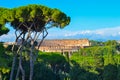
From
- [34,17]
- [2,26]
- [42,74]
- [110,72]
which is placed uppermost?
[34,17]

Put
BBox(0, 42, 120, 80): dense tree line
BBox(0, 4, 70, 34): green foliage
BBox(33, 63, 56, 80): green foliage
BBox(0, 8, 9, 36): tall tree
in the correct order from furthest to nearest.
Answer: BBox(33, 63, 56, 80): green foliage < BBox(0, 42, 120, 80): dense tree line < BBox(0, 8, 9, 36): tall tree < BBox(0, 4, 70, 34): green foliage

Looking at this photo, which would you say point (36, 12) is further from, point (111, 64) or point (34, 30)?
point (111, 64)

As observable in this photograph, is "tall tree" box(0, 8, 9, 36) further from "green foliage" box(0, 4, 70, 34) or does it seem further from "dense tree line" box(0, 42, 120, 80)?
"dense tree line" box(0, 42, 120, 80)

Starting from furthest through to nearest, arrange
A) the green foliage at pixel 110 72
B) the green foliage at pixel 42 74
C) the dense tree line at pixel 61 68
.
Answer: the green foliage at pixel 110 72 < the green foliage at pixel 42 74 < the dense tree line at pixel 61 68

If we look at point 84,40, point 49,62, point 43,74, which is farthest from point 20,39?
point 84,40

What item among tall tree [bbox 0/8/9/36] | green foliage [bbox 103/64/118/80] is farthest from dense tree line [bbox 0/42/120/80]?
tall tree [bbox 0/8/9/36]

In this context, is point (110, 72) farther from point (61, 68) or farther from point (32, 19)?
point (32, 19)

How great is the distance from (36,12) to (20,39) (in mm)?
2555

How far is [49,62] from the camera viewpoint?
5062cm

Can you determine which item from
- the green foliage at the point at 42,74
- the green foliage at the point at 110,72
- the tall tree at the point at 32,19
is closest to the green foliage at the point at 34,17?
the tall tree at the point at 32,19

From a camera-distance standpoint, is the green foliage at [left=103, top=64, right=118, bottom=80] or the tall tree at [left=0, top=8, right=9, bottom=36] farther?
the green foliage at [left=103, top=64, right=118, bottom=80]

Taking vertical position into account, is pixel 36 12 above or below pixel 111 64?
above

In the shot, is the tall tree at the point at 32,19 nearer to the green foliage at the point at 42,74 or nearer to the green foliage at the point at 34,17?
the green foliage at the point at 34,17

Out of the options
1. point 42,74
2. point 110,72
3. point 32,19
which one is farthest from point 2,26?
point 110,72
